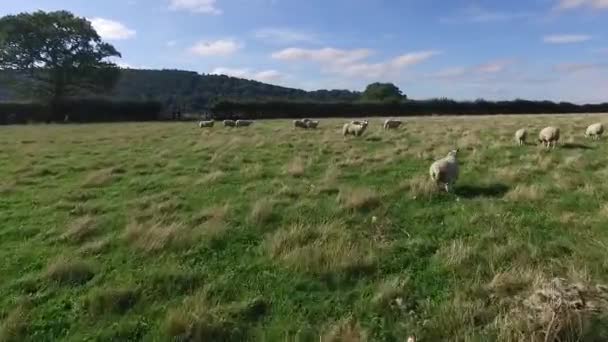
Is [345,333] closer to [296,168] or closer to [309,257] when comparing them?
[309,257]

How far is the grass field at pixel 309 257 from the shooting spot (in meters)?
4.84

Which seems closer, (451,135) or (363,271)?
(363,271)

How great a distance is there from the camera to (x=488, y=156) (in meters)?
16.7

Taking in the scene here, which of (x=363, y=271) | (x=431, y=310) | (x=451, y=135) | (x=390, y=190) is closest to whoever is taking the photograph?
(x=431, y=310)

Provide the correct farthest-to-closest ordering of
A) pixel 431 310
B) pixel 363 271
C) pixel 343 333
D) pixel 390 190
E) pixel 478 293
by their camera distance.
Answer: pixel 390 190, pixel 363 271, pixel 478 293, pixel 431 310, pixel 343 333

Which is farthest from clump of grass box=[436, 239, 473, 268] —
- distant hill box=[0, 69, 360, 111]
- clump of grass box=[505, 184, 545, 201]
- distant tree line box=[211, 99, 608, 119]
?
distant hill box=[0, 69, 360, 111]

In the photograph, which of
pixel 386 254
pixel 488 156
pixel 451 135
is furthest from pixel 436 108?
pixel 386 254

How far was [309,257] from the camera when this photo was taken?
663 centimetres

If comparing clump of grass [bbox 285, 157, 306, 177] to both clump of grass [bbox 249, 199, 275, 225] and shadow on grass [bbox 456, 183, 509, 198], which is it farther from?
shadow on grass [bbox 456, 183, 509, 198]

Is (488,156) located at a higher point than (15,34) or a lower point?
lower

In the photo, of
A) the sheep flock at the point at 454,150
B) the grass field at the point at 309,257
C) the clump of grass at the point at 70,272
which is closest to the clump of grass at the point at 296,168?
the grass field at the point at 309,257

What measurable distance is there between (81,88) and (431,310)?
240 ft

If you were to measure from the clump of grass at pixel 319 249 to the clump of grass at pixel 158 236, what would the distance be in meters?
1.36

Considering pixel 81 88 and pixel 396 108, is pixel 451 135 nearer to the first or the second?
pixel 396 108
